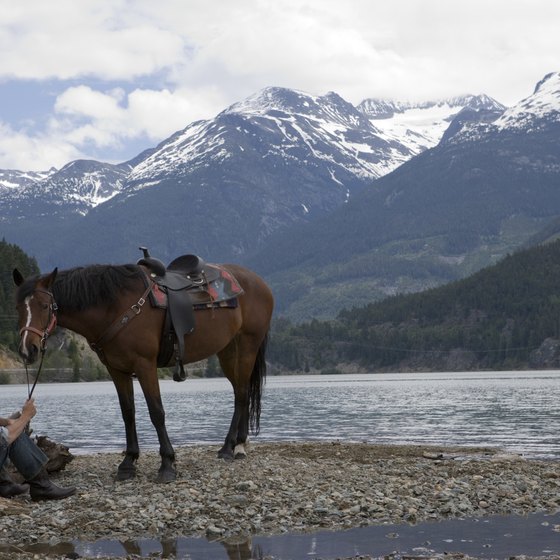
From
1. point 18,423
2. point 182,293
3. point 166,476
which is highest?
point 182,293

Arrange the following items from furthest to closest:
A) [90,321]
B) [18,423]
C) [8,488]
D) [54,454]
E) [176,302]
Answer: [54,454], [176,302], [90,321], [8,488], [18,423]

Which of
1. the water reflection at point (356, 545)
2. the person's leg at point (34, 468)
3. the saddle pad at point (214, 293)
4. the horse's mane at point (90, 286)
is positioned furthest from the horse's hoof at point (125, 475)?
the water reflection at point (356, 545)

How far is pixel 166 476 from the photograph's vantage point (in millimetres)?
17719

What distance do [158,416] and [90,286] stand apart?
2719 millimetres

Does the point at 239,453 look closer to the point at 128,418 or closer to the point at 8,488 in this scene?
the point at 128,418

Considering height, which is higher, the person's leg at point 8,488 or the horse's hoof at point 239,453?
the horse's hoof at point 239,453

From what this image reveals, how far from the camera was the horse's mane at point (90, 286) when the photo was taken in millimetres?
17312

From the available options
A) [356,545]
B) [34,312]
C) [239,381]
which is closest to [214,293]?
[239,381]

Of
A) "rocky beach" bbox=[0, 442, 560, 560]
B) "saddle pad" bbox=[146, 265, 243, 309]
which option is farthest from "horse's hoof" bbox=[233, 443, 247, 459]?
"saddle pad" bbox=[146, 265, 243, 309]

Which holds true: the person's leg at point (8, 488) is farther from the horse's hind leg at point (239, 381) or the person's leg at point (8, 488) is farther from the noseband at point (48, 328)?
the horse's hind leg at point (239, 381)

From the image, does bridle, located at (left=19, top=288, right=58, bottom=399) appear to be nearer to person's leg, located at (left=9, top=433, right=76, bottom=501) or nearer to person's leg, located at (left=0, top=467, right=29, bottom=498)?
person's leg, located at (left=9, top=433, right=76, bottom=501)

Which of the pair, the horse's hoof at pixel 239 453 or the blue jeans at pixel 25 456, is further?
the horse's hoof at pixel 239 453

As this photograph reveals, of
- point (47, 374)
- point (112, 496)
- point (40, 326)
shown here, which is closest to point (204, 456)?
point (112, 496)

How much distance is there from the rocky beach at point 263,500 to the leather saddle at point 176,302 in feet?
7.76
